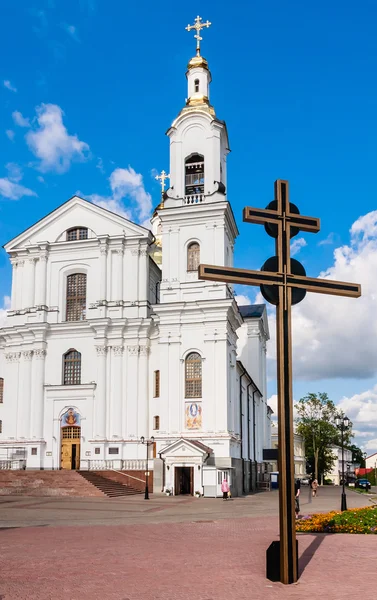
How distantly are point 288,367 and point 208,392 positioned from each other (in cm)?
3012

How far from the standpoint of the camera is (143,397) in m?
44.4

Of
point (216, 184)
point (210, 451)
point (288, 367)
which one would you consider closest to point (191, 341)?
point (210, 451)

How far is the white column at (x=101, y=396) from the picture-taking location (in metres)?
43.8

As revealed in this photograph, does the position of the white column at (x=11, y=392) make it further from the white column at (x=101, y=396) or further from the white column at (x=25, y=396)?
the white column at (x=101, y=396)

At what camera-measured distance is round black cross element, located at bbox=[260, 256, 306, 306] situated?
11125 millimetres

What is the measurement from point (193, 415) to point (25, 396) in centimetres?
1235

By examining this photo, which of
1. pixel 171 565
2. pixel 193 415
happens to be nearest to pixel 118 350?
pixel 193 415

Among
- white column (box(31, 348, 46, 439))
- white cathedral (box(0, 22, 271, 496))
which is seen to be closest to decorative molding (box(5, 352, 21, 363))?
white cathedral (box(0, 22, 271, 496))

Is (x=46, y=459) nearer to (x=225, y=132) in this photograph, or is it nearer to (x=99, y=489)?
(x=99, y=489)

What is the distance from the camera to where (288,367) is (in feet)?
35.7

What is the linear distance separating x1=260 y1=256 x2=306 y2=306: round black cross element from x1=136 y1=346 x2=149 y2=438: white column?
3375 centimetres

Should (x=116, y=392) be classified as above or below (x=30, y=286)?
below

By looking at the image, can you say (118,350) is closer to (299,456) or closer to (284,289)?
(284,289)

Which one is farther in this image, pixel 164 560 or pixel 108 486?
pixel 108 486
